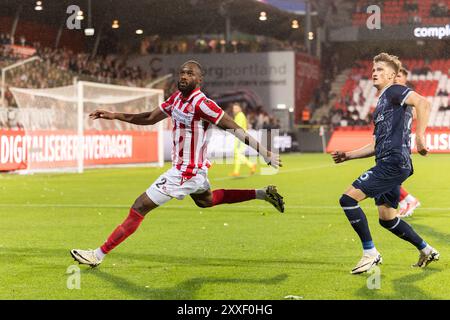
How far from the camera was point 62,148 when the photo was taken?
27812 millimetres

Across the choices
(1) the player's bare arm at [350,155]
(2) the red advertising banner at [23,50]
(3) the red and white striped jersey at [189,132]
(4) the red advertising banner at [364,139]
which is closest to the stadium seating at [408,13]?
(4) the red advertising banner at [364,139]

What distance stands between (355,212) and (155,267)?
2.06 meters

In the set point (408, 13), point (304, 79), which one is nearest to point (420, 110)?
point (304, 79)

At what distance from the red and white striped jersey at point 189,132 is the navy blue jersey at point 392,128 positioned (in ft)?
5.38

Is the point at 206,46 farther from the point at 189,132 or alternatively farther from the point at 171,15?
the point at 189,132

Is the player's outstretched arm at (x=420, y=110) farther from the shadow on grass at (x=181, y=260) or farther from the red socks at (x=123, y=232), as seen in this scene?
the red socks at (x=123, y=232)

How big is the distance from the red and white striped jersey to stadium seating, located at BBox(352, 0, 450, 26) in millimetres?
49629

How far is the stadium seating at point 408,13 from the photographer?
57.2 m

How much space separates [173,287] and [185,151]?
1.62 meters

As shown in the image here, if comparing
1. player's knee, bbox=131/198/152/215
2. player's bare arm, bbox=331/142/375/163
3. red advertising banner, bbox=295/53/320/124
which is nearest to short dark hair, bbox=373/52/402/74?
player's bare arm, bbox=331/142/375/163
